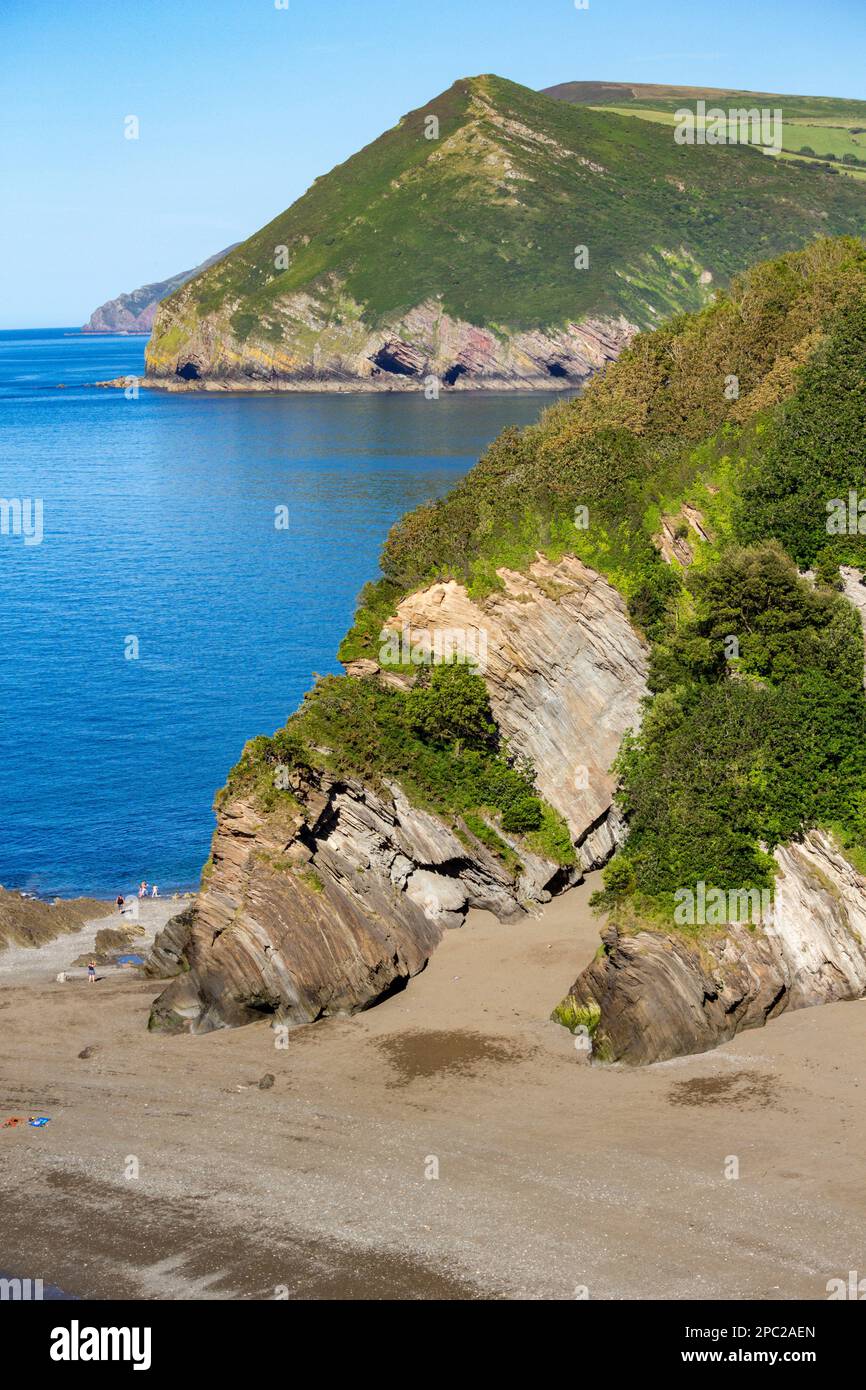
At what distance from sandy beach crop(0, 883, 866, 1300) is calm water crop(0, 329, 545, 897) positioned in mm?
17692

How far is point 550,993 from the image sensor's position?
44.7 meters

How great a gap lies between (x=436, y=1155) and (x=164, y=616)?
203 ft

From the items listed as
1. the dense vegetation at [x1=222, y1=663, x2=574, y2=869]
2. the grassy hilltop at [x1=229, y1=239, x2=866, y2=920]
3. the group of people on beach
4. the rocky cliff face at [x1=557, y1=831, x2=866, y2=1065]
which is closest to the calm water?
the group of people on beach

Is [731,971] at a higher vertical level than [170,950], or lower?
higher

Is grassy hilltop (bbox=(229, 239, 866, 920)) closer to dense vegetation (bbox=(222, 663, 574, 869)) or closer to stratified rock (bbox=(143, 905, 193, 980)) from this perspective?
dense vegetation (bbox=(222, 663, 574, 869))

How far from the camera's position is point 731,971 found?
137ft

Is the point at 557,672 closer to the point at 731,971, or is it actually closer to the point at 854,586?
the point at 854,586

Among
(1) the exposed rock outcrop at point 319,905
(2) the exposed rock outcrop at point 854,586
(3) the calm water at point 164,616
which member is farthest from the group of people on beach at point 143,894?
(2) the exposed rock outcrop at point 854,586

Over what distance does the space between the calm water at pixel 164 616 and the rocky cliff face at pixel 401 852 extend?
13.7m

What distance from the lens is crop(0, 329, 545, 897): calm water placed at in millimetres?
64438

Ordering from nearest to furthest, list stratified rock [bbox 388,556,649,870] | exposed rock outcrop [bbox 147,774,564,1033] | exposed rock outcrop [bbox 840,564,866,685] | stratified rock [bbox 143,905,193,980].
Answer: exposed rock outcrop [bbox 147,774,564,1033], stratified rock [bbox 143,905,193,980], exposed rock outcrop [bbox 840,564,866,685], stratified rock [bbox 388,556,649,870]

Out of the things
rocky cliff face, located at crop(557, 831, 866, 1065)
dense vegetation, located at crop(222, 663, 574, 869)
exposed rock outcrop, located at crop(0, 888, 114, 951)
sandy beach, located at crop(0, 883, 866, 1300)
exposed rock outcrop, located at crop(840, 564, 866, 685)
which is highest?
exposed rock outcrop, located at crop(840, 564, 866, 685)

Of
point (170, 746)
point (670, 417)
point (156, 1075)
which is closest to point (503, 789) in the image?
point (156, 1075)

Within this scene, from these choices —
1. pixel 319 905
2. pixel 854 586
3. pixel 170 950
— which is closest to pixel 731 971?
pixel 319 905
